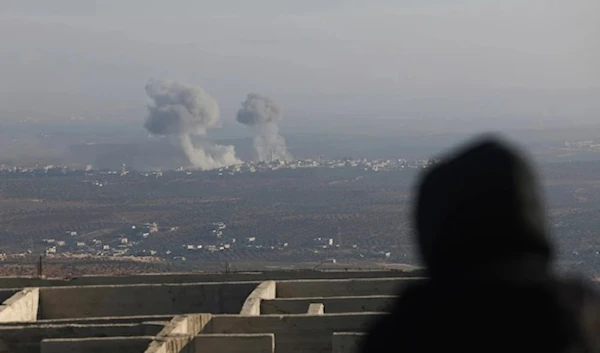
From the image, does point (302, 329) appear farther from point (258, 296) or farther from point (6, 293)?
point (6, 293)

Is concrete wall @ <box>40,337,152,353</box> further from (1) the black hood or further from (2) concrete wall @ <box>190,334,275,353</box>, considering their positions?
(1) the black hood

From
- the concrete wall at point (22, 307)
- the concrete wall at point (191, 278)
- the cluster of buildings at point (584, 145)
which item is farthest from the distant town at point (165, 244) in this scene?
the cluster of buildings at point (584, 145)

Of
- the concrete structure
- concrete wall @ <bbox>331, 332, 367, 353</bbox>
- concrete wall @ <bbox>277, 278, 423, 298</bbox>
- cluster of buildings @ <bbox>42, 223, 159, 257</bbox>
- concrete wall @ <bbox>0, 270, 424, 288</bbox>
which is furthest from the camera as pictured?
cluster of buildings @ <bbox>42, 223, 159, 257</bbox>

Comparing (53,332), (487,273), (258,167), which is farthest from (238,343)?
(258,167)

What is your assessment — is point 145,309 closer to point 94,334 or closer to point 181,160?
point 94,334

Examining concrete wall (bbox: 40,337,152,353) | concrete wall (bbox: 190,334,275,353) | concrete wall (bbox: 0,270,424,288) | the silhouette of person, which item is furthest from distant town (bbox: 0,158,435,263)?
the silhouette of person

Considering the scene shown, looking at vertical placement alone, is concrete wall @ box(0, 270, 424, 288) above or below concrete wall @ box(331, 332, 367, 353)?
above
